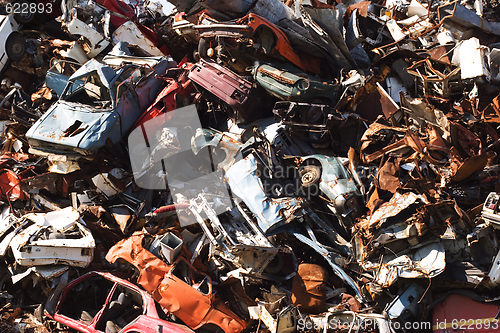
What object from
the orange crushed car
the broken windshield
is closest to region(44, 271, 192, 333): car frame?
the orange crushed car

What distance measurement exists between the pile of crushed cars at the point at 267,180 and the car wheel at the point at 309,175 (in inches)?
0.8

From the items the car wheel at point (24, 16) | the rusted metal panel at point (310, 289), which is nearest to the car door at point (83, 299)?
the rusted metal panel at point (310, 289)

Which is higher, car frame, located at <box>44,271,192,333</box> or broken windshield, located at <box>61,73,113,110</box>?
broken windshield, located at <box>61,73,113,110</box>

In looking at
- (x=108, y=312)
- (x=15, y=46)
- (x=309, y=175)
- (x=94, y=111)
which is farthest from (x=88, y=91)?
(x=309, y=175)

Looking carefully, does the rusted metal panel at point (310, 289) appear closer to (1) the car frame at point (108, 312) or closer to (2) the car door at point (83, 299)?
(1) the car frame at point (108, 312)

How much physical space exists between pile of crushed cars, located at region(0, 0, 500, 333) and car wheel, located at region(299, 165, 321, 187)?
2 centimetres

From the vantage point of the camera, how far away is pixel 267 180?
593 centimetres

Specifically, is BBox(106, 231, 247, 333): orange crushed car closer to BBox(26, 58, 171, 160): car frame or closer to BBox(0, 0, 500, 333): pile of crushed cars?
BBox(0, 0, 500, 333): pile of crushed cars

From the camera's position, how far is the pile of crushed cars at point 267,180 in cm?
491

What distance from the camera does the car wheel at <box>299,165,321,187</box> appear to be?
5.84m

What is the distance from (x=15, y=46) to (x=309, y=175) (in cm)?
757

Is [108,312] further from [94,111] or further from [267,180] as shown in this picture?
[94,111]

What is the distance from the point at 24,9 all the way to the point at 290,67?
272 inches

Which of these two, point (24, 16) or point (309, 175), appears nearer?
point (309, 175)
